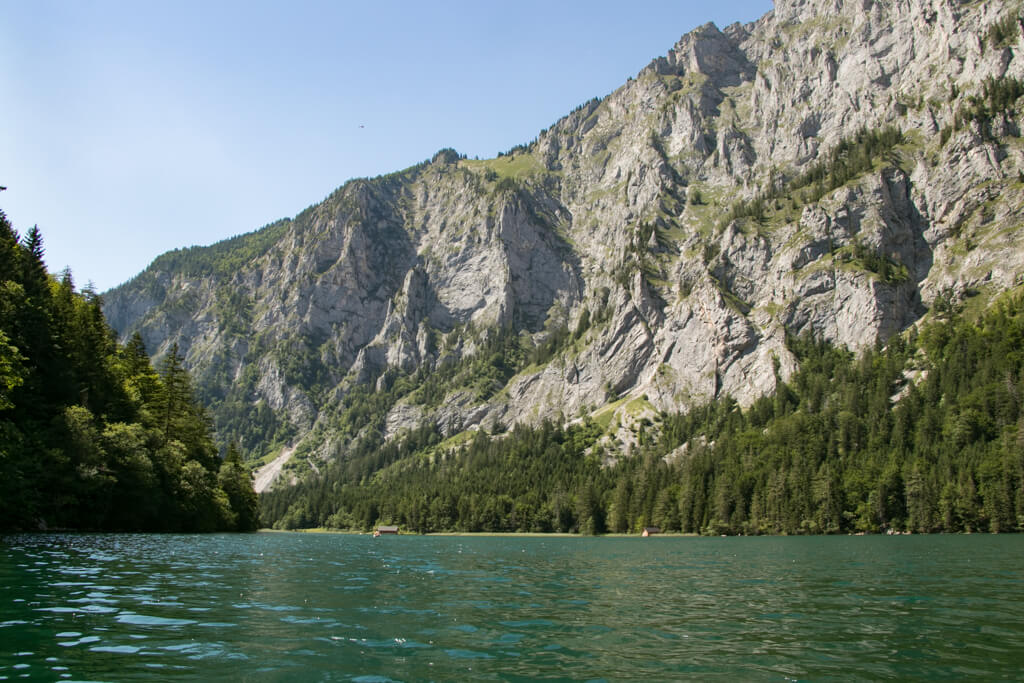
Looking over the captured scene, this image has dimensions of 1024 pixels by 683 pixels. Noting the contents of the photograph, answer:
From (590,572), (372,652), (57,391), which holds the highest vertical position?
(57,391)

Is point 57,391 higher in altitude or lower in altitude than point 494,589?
higher

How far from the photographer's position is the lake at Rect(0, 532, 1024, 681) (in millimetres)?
15828

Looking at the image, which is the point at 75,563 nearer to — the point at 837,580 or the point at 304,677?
the point at 304,677

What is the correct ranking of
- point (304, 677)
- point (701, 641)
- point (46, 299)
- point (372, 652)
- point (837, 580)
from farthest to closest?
point (46, 299) < point (837, 580) < point (701, 641) < point (372, 652) < point (304, 677)

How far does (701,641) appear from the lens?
20219 mm

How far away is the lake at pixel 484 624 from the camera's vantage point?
1583 cm

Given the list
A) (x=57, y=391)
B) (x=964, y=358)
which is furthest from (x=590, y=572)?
(x=964, y=358)

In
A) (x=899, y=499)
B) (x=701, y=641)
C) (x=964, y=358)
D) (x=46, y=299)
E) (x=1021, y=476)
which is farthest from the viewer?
(x=964, y=358)

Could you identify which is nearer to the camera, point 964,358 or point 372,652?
point 372,652

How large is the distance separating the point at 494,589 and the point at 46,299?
53.4 m

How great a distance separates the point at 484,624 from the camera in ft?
76.1

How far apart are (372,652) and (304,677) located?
11.0 feet

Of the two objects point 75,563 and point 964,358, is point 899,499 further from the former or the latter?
point 75,563

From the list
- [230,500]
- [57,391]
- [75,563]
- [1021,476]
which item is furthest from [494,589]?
[1021,476]
